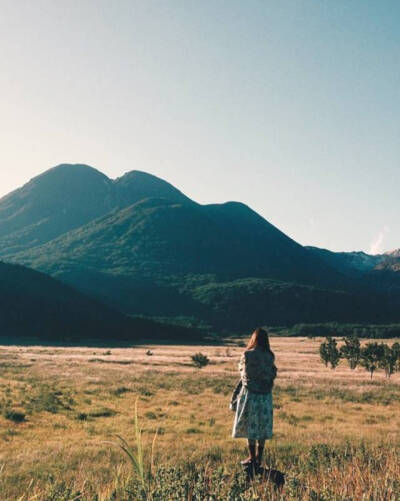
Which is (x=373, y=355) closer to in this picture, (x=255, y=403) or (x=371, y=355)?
(x=371, y=355)

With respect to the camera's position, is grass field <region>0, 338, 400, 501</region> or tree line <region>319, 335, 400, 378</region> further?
tree line <region>319, 335, 400, 378</region>

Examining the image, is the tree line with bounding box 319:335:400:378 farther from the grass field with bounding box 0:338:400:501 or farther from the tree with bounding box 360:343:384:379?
the grass field with bounding box 0:338:400:501

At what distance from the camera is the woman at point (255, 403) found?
28.7ft

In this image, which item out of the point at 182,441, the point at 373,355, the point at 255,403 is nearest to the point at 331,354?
the point at 373,355

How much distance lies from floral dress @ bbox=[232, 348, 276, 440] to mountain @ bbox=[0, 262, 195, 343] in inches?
4332

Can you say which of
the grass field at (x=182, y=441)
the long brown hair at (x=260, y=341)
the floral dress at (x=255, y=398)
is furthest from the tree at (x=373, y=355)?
the floral dress at (x=255, y=398)

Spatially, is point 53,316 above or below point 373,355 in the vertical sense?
below

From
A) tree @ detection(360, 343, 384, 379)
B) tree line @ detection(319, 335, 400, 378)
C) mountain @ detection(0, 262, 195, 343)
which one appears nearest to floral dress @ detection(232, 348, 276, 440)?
tree line @ detection(319, 335, 400, 378)

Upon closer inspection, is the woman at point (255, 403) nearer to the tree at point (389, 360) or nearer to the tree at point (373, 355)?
the tree at point (389, 360)

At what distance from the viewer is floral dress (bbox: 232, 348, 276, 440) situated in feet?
28.8

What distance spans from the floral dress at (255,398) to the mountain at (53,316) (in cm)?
11004

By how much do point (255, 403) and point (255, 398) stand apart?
95 mm

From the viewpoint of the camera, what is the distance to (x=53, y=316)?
13238cm

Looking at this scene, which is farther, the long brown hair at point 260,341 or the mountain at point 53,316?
the mountain at point 53,316
